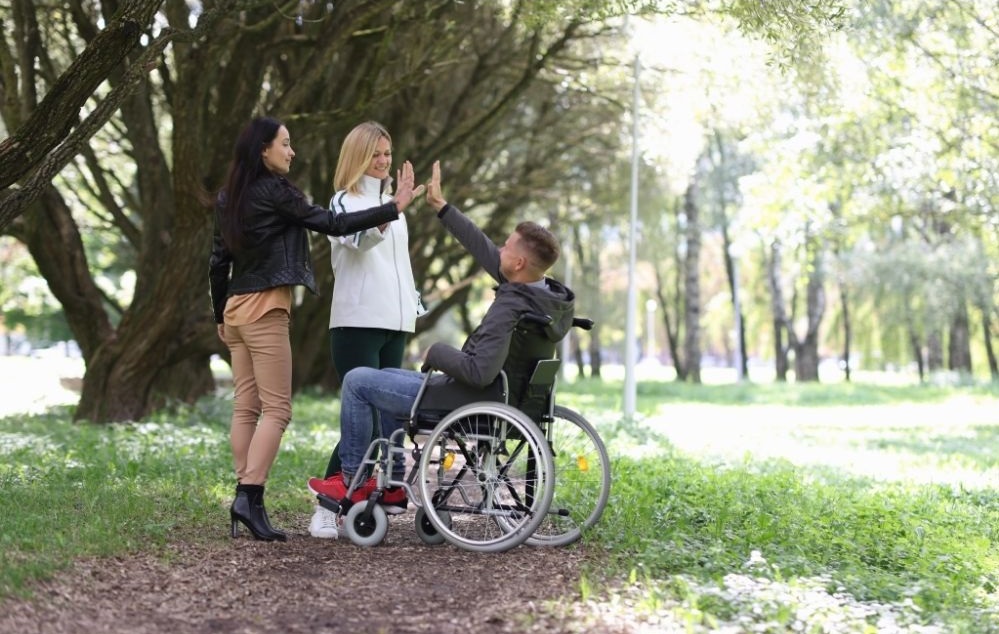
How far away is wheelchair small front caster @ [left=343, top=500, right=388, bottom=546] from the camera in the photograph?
5559 millimetres

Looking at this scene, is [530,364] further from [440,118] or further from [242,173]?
[440,118]

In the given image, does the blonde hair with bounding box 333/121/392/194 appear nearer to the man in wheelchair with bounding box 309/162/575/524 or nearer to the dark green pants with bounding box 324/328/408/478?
the man in wheelchair with bounding box 309/162/575/524

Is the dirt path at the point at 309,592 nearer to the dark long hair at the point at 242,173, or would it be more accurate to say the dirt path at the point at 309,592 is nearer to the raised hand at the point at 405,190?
the dark long hair at the point at 242,173

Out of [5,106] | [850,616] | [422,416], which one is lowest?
[850,616]

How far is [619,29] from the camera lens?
1549cm

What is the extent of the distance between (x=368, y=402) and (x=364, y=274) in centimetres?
66

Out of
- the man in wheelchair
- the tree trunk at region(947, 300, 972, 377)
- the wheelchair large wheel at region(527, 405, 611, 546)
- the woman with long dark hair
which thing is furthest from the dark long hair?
the tree trunk at region(947, 300, 972, 377)

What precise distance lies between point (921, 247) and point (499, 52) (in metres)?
20.6

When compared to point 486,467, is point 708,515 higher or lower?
lower

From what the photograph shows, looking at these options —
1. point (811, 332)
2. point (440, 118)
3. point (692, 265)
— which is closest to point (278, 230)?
point (440, 118)

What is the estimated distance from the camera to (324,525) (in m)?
5.77

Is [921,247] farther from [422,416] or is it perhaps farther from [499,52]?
[422,416]

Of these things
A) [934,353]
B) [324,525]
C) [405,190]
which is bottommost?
[324,525]

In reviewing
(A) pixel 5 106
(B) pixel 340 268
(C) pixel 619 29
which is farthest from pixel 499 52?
(B) pixel 340 268
